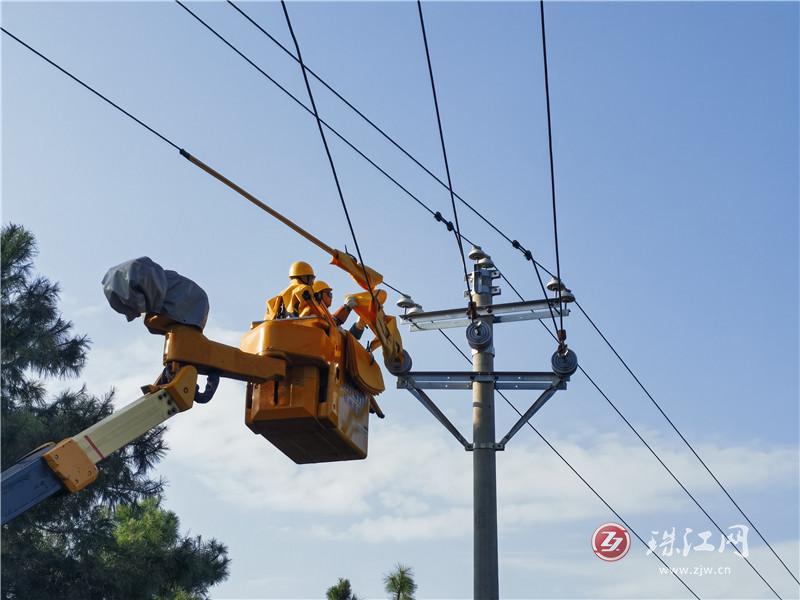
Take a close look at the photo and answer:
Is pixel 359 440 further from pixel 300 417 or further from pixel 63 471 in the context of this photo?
pixel 63 471

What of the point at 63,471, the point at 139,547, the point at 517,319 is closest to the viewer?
the point at 63,471

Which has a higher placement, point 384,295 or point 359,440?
point 384,295

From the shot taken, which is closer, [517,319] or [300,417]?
[300,417]

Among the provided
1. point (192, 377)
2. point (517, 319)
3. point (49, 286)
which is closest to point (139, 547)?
point (49, 286)

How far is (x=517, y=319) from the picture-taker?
1227cm

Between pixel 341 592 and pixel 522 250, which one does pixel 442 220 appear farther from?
pixel 341 592

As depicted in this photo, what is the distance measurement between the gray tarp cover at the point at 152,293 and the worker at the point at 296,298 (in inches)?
44.7

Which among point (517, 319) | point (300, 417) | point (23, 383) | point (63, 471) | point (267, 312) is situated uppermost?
point (23, 383)

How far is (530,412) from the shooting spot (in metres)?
11.4

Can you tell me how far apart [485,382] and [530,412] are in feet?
1.74

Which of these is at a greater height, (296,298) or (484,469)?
(296,298)

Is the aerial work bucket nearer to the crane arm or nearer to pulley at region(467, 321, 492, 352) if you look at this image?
the crane arm

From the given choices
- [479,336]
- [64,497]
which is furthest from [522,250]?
[64,497]

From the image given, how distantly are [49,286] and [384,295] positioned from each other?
884cm
